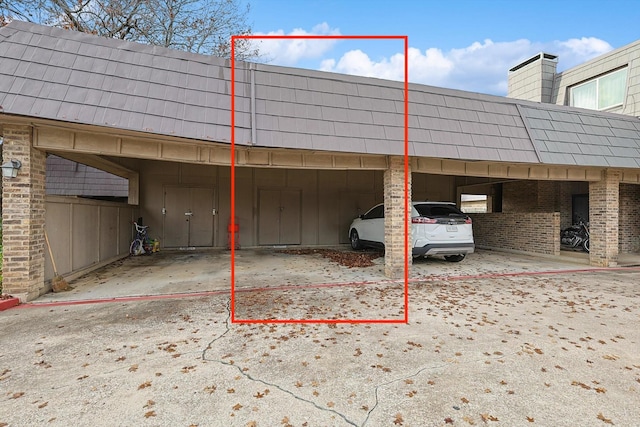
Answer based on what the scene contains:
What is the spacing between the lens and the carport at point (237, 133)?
16.5 ft

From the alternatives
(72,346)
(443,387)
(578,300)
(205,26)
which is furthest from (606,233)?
(205,26)

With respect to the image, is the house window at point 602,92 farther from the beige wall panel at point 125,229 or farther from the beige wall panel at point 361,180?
the beige wall panel at point 125,229

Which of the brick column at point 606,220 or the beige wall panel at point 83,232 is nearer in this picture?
the beige wall panel at point 83,232

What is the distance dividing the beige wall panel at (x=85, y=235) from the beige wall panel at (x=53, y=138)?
1.87 metres

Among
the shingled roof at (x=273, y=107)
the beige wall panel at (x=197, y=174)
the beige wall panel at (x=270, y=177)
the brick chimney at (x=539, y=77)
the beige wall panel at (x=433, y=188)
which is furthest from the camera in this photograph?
the beige wall panel at (x=433, y=188)

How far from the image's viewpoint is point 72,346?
11.8ft

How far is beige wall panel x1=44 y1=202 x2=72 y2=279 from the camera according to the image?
5.81 m

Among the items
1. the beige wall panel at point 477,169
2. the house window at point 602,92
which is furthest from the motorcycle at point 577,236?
the beige wall panel at point 477,169

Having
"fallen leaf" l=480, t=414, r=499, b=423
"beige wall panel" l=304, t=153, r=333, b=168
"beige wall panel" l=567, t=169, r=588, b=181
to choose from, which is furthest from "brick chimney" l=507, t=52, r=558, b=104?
"fallen leaf" l=480, t=414, r=499, b=423

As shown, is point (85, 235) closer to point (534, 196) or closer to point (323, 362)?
point (323, 362)

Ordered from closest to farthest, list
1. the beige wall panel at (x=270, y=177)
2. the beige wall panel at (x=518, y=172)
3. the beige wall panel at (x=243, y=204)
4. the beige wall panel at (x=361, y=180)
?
the beige wall panel at (x=518, y=172) → the beige wall panel at (x=243, y=204) → the beige wall panel at (x=270, y=177) → the beige wall panel at (x=361, y=180)

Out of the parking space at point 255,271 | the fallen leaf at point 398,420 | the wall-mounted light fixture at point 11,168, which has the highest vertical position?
the wall-mounted light fixture at point 11,168

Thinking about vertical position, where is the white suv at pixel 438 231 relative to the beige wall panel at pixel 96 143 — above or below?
below

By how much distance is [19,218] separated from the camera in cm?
511
